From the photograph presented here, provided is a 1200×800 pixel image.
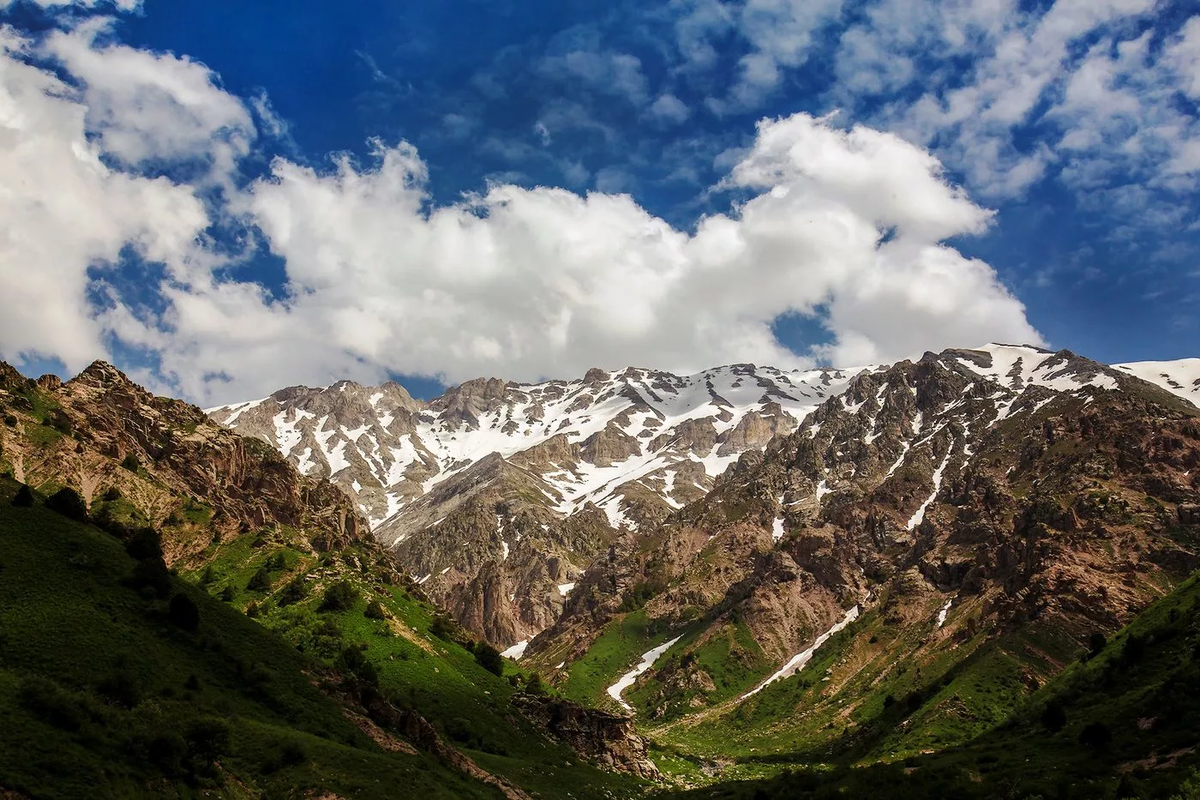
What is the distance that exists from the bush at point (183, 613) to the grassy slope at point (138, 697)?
487mm

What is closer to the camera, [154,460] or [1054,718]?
[1054,718]

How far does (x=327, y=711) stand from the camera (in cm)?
4953

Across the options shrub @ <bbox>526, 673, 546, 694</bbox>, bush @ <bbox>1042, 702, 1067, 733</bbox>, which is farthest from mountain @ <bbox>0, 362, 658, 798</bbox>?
bush @ <bbox>1042, 702, 1067, 733</bbox>

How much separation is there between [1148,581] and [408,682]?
12827 cm

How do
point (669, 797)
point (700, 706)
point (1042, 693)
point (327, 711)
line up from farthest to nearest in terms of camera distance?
1. point (700, 706)
2. point (1042, 693)
3. point (669, 797)
4. point (327, 711)

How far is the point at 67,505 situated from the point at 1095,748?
72.2m

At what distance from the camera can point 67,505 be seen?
56.1 m

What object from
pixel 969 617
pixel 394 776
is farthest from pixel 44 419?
pixel 969 617

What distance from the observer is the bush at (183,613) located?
47188 mm

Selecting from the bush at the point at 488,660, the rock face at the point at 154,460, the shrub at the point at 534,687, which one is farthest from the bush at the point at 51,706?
the bush at the point at 488,660

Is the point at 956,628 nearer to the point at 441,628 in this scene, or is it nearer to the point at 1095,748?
the point at 441,628

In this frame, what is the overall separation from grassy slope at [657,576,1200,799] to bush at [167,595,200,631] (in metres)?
38.8

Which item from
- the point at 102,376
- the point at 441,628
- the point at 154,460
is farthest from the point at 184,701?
the point at 102,376

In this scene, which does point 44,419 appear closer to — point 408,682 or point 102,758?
point 408,682
